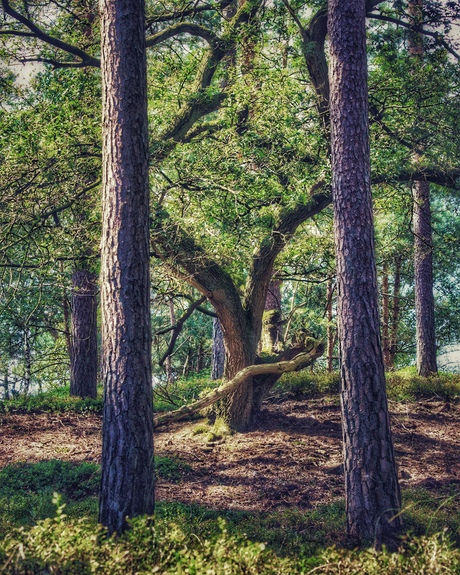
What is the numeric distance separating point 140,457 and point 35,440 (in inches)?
232

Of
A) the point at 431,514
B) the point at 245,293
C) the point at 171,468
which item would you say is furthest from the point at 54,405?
the point at 431,514

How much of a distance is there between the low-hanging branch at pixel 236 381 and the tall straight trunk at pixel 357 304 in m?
4.57

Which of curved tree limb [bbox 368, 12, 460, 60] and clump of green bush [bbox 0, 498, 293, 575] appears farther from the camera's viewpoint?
curved tree limb [bbox 368, 12, 460, 60]

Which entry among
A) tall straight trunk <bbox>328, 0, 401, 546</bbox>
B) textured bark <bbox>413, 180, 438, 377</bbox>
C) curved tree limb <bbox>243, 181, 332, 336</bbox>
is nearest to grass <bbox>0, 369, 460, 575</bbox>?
tall straight trunk <bbox>328, 0, 401, 546</bbox>

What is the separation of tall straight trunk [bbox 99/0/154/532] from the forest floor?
2.22 metres

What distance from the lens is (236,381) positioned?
1025 cm

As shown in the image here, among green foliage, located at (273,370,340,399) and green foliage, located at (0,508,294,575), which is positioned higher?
green foliage, located at (273,370,340,399)

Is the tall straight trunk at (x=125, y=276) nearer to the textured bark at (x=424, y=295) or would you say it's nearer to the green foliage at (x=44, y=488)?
the green foliage at (x=44, y=488)

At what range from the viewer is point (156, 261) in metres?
11.2

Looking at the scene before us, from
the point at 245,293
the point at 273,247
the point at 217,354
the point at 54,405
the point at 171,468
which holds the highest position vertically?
the point at 273,247

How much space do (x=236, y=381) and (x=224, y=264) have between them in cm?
211

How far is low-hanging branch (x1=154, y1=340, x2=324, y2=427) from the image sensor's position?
1008cm

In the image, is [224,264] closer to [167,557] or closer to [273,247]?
[273,247]

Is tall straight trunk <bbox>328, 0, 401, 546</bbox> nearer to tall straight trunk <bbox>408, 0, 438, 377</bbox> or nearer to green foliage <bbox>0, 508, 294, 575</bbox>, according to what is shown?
green foliage <bbox>0, 508, 294, 575</bbox>
